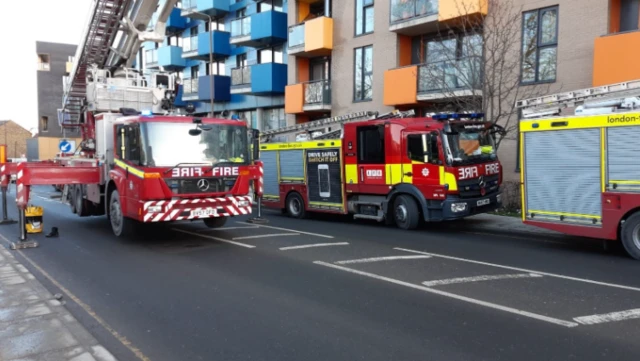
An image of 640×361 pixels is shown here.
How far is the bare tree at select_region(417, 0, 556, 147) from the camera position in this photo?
1595 centimetres

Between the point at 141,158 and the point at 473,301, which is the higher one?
the point at 141,158

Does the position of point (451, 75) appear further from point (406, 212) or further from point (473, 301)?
point (473, 301)

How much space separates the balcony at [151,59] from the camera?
3803 cm

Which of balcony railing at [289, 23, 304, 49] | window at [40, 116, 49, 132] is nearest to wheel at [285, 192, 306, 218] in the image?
balcony railing at [289, 23, 304, 49]

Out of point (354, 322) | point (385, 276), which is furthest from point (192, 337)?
point (385, 276)

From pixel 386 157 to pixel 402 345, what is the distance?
897 centimetres

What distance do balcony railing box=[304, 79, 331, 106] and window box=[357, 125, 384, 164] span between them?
10270 mm

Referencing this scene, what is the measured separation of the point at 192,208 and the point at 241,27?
66.1ft

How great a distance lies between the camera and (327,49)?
24.0 m

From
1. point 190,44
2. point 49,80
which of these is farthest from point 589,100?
point 49,80

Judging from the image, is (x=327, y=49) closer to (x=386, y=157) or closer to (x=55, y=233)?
(x=386, y=157)

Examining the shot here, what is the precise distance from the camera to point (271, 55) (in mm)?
29031

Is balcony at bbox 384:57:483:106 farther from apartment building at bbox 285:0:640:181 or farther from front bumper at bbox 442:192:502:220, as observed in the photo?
front bumper at bbox 442:192:502:220

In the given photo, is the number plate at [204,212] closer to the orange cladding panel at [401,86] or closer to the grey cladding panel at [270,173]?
the grey cladding panel at [270,173]
